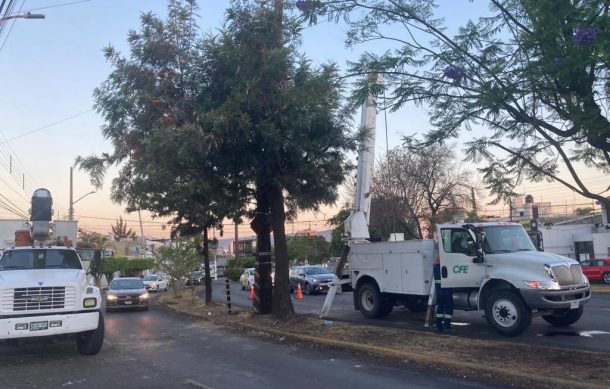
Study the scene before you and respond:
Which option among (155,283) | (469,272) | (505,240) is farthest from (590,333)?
(155,283)

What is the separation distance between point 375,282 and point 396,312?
233 centimetres

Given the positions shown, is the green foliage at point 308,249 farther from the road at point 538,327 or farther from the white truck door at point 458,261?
the white truck door at point 458,261

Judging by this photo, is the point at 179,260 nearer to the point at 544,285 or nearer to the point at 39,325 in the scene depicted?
the point at 39,325

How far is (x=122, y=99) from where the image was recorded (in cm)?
1495

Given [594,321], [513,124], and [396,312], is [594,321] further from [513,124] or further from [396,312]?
[513,124]

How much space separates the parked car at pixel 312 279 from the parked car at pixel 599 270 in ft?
45.6

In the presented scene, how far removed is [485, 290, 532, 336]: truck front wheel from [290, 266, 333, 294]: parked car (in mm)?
16972

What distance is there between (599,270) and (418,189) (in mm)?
10478

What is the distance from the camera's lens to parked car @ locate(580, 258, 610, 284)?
3080 centimetres

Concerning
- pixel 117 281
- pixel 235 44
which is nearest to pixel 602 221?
pixel 117 281

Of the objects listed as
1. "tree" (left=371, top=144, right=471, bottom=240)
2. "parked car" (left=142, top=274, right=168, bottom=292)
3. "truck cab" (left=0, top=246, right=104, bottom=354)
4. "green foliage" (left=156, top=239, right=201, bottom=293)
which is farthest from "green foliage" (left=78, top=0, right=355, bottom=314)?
"parked car" (left=142, top=274, right=168, bottom=292)

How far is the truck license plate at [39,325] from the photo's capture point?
35.4 feet

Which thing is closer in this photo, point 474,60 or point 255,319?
point 474,60

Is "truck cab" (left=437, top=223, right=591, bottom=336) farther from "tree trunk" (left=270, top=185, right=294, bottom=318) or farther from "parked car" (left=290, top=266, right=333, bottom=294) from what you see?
"parked car" (left=290, top=266, right=333, bottom=294)
